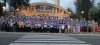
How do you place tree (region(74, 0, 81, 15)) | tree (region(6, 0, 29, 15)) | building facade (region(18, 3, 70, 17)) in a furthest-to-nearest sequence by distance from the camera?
tree (region(74, 0, 81, 15)) < tree (region(6, 0, 29, 15)) < building facade (region(18, 3, 70, 17))

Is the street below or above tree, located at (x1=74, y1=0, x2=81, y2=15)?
below

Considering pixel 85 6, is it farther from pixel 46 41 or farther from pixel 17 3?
pixel 46 41

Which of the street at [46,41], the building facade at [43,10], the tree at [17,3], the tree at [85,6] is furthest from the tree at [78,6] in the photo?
the street at [46,41]

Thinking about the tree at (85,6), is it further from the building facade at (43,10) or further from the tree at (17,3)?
the tree at (17,3)

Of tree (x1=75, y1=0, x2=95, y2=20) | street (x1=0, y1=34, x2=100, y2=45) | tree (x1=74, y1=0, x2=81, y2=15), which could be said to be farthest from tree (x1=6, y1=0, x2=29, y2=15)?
tree (x1=74, y1=0, x2=81, y2=15)

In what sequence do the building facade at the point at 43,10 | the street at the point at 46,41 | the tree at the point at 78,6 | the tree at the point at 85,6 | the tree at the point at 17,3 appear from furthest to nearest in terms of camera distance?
1. the tree at the point at 78,6
2. the tree at the point at 85,6
3. the tree at the point at 17,3
4. the building facade at the point at 43,10
5. the street at the point at 46,41

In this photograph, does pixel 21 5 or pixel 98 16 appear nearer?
pixel 98 16

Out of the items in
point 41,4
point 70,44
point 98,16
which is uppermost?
point 41,4

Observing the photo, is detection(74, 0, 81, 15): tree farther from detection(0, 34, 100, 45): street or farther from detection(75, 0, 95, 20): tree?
detection(0, 34, 100, 45): street

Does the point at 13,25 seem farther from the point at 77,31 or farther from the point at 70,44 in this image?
the point at 70,44

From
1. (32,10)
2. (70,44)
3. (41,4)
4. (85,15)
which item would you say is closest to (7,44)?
(70,44)

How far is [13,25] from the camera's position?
723 inches

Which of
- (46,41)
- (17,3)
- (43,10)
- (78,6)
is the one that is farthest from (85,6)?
(46,41)

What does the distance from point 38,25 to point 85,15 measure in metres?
41.8
